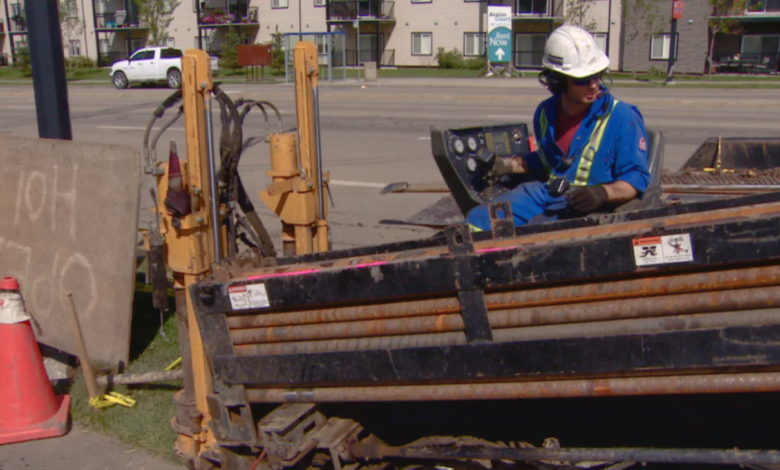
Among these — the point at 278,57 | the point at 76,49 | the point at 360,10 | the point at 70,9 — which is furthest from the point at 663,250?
the point at 76,49

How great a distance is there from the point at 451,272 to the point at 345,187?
689 cm

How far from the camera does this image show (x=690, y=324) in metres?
2.26

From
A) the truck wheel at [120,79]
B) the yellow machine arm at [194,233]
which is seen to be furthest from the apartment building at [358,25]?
the yellow machine arm at [194,233]

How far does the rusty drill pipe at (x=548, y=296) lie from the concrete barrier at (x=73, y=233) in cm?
156

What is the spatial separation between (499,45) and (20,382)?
32369 mm

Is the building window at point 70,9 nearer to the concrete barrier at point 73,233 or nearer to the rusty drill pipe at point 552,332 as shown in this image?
the concrete barrier at point 73,233

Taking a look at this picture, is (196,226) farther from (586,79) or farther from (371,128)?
(371,128)

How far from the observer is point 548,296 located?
2.40 m

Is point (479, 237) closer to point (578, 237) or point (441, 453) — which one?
point (578, 237)

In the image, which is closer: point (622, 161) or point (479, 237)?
point (479, 237)

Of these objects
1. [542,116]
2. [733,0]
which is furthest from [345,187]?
[733,0]

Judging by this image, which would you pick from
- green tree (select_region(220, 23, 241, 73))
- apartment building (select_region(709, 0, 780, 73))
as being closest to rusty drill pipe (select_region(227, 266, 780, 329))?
apartment building (select_region(709, 0, 780, 73))

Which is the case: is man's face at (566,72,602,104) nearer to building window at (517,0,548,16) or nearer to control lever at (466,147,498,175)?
control lever at (466,147,498,175)

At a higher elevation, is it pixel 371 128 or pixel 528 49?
pixel 528 49
